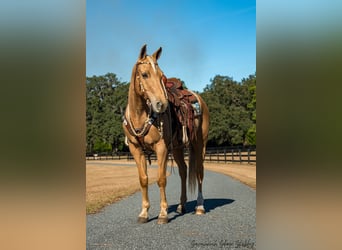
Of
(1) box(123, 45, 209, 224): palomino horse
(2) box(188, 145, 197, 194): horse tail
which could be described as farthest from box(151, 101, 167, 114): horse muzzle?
(2) box(188, 145, 197, 194): horse tail

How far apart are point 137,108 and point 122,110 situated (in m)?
0.82

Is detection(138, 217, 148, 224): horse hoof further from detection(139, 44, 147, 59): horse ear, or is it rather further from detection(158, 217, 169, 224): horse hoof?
detection(139, 44, 147, 59): horse ear

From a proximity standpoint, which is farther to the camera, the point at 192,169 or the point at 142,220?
the point at 192,169

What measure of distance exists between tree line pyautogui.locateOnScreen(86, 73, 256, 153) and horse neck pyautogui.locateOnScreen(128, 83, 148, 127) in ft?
1.38

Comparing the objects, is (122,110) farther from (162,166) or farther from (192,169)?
(192,169)

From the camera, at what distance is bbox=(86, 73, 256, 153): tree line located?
250 inches

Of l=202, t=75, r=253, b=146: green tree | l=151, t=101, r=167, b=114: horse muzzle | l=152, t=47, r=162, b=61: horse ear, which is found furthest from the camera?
l=202, t=75, r=253, b=146: green tree

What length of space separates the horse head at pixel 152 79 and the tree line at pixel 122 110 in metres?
0.69

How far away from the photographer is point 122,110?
5.95m

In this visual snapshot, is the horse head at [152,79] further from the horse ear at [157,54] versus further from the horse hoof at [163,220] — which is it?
the horse hoof at [163,220]

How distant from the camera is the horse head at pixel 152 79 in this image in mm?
4176

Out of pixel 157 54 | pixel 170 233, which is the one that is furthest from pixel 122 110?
pixel 170 233

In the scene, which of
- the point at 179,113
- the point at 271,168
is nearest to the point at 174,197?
the point at 179,113

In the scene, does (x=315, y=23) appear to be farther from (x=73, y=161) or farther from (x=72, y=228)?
(x=72, y=228)
